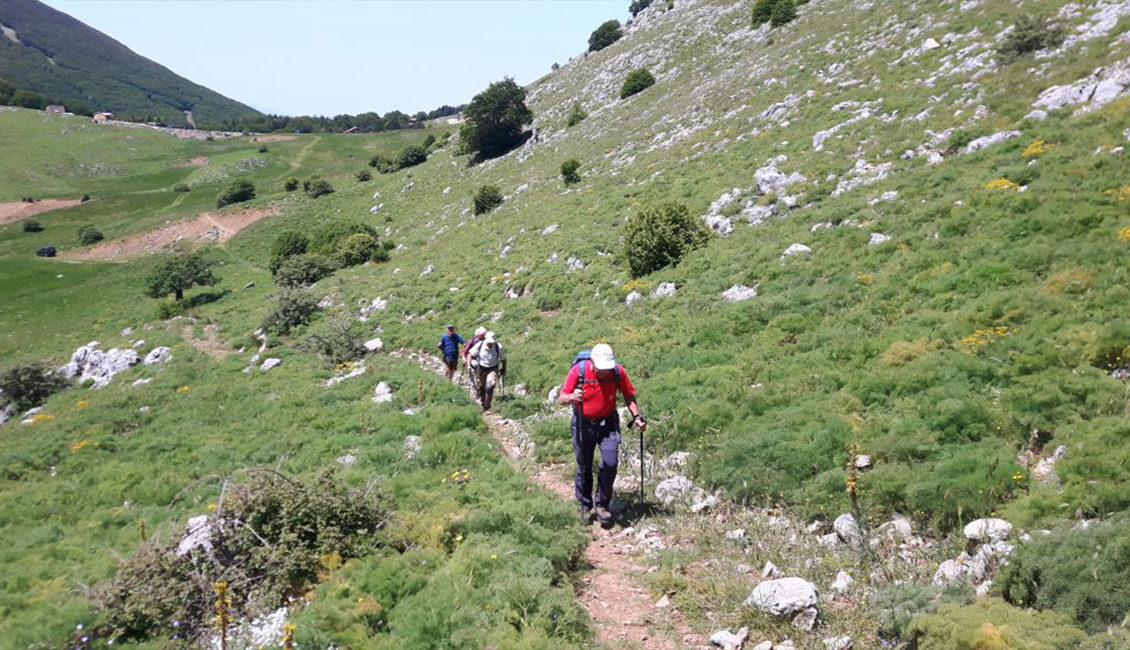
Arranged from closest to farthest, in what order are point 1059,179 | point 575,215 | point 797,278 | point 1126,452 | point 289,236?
point 1126,452 < point 1059,179 < point 797,278 < point 575,215 < point 289,236

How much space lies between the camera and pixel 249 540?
671 centimetres

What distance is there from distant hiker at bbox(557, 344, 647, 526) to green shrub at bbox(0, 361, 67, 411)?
28.3m

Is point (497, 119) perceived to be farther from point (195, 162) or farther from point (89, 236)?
point (195, 162)

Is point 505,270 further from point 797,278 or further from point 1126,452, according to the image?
point 1126,452

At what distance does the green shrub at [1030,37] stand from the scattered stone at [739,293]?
1505cm

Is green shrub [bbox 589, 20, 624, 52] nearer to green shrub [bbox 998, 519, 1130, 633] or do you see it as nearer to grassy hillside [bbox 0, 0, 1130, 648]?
grassy hillside [bbox 0, 0, 1130, 648]

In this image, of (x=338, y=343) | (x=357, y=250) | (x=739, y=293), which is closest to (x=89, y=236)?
(x=357, y=250)

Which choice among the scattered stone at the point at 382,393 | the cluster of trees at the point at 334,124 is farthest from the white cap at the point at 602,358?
the cluster of trees at the point at 334,124

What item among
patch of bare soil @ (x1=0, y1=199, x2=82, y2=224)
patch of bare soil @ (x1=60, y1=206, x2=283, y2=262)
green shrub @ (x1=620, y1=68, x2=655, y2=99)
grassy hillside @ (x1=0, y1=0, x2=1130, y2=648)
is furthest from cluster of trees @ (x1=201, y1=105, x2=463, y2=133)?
grassy hillside @ (x1=0, y1=0, x2=1130, y2=648)

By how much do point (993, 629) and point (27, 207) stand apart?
109618mm

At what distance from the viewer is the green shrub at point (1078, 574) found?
4609 millimetres

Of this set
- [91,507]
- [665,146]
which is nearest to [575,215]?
[665,146]

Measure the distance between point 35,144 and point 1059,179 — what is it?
13904 cm

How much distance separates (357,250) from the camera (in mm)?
40000
